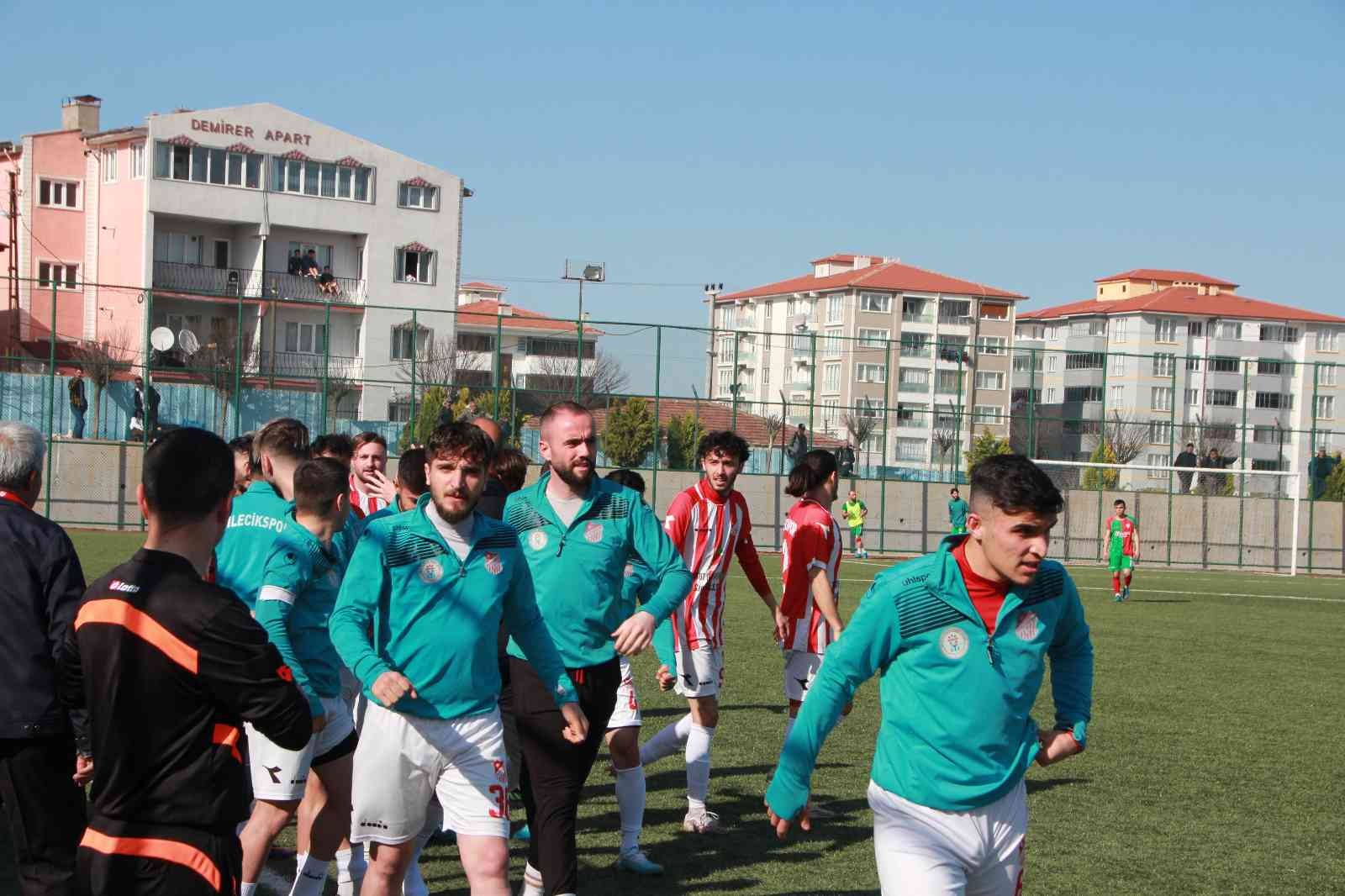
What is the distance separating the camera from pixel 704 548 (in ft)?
25.9

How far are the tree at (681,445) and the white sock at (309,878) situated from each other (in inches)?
A: 1134

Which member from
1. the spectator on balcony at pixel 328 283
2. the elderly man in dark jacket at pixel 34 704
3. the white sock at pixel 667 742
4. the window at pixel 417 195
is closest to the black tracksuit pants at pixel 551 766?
the elderly man in dark jacket at pixel 34 704

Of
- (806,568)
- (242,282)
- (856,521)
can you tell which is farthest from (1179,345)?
(806,568)

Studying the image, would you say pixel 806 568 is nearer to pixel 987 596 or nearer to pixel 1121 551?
pixel 987 596

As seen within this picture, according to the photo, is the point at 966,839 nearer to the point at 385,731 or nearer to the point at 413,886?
the point at 385,731

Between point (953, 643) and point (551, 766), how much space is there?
2.20m

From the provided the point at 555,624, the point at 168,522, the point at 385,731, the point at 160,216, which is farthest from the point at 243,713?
the point at 160,216

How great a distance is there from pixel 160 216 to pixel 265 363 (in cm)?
2728

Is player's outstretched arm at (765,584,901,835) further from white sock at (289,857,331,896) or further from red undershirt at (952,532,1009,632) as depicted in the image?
white sock at (289,857,331,896)

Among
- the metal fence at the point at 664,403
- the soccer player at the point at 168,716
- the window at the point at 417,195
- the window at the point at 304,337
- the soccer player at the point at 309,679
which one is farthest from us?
the window at the point at 417,195

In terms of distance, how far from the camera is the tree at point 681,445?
112ft

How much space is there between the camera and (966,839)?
12.4 feet

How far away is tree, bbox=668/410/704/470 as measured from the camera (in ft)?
112

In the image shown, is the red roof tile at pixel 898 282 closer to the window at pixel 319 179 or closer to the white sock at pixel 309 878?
the window at pixel 319 179
